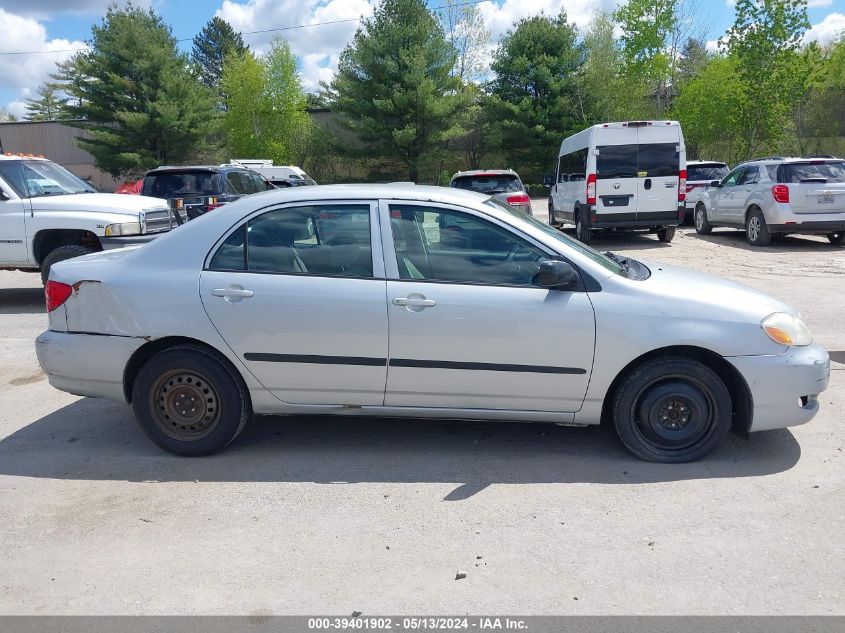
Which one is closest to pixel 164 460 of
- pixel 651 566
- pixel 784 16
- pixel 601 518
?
pixel 601 518

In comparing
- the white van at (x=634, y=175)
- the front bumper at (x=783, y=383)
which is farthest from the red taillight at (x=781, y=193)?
the front bumper at (x=783, y=383)

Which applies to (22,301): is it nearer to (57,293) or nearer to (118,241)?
(118,241)

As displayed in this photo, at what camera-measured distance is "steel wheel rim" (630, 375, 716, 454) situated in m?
4.31

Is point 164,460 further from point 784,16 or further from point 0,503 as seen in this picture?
point 784,16

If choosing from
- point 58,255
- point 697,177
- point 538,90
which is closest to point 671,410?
point 58,255

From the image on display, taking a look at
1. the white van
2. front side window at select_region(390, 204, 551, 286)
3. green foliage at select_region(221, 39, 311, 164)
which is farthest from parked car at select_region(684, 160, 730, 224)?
green foliage at select_region(221, 39, 311, 164)

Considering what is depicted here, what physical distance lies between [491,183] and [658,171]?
11.0ft

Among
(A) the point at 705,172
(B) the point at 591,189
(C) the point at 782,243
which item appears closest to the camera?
(B) the point at 591,189

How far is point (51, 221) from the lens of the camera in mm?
9602

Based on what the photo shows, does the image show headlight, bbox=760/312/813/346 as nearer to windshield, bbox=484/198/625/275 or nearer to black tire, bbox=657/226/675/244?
windshield, bbox=484/198/625/275

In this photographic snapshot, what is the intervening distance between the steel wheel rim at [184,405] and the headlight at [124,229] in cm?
577
